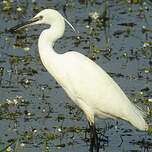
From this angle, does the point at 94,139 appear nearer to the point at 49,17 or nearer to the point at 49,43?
the point at 49,43

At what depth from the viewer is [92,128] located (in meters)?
6.76

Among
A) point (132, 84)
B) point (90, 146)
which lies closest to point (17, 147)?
point (90, 146)

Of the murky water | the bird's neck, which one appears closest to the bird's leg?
the murky water

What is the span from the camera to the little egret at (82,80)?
6.67 metres

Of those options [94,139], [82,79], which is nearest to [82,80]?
[82,79]

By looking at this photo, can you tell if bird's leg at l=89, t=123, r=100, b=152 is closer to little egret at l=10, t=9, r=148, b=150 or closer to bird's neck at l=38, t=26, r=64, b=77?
little egret at l=10, t=9, r=148, b=150

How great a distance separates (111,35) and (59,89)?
271 centimetres

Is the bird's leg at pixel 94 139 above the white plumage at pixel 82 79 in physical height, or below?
below

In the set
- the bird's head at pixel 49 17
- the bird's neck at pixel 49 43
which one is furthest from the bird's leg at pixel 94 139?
the bird's head at pixel 49 17

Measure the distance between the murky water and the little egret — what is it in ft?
1.34

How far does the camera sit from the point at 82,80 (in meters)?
6.68

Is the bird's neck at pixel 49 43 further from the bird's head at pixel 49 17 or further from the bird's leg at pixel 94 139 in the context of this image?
the bird's leg at pixel 94 139

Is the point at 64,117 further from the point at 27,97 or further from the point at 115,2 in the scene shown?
the point at 115,2

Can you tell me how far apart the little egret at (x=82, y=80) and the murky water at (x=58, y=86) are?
0.41 m
